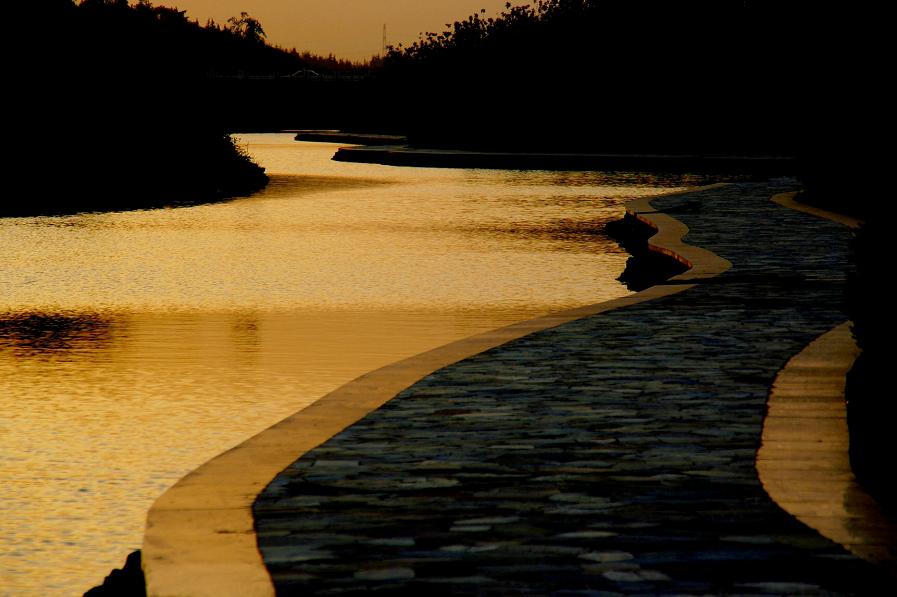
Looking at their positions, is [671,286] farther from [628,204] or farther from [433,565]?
[628,204]

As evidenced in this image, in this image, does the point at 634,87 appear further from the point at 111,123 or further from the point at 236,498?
the point at 236,498

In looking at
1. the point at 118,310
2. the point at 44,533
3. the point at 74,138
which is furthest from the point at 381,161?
the point at 44,533

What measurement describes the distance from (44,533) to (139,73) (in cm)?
3328

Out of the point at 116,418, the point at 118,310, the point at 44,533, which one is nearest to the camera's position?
the point at 44,533

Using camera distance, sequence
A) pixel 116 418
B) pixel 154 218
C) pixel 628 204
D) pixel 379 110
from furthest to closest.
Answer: pixel 379 110, pixel 154 218, pixel 628 204, pixel 116 418

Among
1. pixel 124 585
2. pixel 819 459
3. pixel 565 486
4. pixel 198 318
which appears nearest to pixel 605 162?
pixel 198 318

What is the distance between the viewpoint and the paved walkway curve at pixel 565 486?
5.59 metres

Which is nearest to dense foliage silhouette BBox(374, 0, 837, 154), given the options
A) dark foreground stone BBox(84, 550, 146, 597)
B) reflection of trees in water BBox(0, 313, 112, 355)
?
reflection of trees in water BBox(0, 313, 112, 355)

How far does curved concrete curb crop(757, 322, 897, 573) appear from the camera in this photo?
6.21 metres

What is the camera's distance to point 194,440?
33.1 feet

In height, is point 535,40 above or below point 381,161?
above

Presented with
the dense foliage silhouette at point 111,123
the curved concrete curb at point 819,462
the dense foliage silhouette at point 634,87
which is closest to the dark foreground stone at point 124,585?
the curved concrete curb at point 819,462

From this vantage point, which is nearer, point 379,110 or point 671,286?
point 671,286

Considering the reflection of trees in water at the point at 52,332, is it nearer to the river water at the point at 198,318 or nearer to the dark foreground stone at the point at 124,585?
the river water at the point at 198,318
